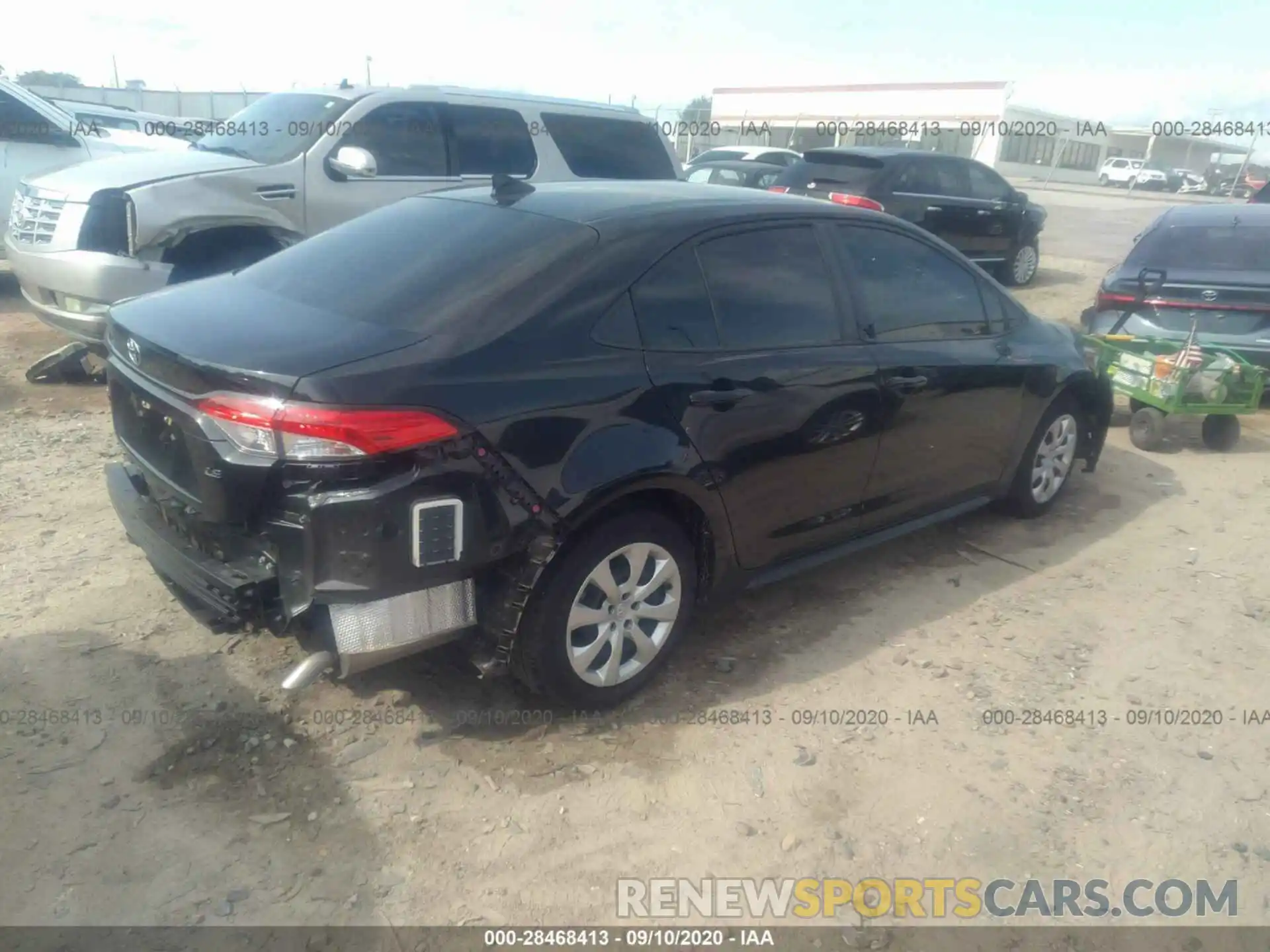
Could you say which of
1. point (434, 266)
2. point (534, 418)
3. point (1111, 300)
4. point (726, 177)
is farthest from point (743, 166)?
point (534, 418)

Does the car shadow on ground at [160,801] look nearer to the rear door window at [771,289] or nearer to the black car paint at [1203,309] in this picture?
the rear door window at [771,289]

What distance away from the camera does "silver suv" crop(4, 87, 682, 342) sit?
19.5 feet

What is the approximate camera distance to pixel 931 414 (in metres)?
4.14

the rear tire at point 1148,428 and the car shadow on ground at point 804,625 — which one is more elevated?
the rear tire at point 1148,428

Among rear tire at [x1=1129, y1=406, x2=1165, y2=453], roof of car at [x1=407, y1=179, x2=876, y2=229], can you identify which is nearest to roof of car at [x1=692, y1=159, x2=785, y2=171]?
rear tire at [x1=1129, y1=406, x2=1165, y2=453]

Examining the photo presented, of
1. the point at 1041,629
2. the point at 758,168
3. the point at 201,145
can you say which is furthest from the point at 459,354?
the point at 758,168

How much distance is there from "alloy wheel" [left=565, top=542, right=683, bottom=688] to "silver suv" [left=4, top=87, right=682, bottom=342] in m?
3.59

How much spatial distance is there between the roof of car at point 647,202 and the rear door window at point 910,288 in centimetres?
16

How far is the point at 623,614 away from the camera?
3244mm

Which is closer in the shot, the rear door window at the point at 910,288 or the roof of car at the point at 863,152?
the rear door window at the point at 910,288

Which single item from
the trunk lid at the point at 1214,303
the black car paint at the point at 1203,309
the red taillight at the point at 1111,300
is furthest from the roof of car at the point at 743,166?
the trunk lid at the point at 1214,303
